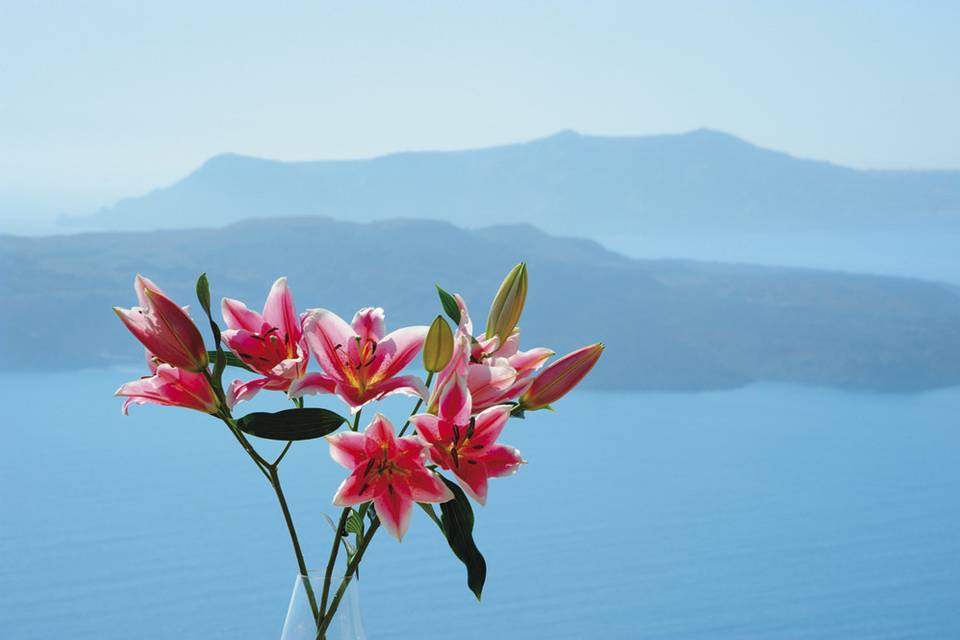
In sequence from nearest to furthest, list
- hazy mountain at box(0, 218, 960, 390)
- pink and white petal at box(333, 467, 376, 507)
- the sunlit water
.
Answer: pink and white petal at box(333, 467, 376, 507) → hazy mountain at box(0, 218, 960, 390) → the sunlit water

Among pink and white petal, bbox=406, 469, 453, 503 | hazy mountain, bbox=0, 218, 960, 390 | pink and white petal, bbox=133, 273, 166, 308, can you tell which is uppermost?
pink and white petal, bbox=133, 273, 166, 308

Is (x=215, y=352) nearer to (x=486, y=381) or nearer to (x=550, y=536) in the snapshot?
(x=486, y=381)

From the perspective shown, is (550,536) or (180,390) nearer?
(180,390)

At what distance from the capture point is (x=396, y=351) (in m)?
0.51

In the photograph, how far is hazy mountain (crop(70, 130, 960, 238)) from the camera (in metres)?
8.06

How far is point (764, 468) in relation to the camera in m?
4.73

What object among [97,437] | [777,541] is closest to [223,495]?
[97,437]

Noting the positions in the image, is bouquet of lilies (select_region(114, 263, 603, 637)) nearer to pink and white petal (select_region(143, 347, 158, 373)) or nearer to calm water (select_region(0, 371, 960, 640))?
pink and white petal (select_region(143, 347, 158, 373))

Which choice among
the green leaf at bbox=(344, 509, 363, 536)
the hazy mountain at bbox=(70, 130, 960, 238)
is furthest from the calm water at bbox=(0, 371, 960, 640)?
the hazy mountain at bbox=(70, 130, 960, 238)

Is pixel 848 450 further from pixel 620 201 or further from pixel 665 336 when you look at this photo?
pixel 620 201

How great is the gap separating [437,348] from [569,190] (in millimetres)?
8163

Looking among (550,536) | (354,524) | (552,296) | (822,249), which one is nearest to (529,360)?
(354,524)

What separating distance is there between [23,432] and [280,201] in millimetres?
3613

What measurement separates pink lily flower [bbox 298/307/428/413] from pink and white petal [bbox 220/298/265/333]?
0.04m
